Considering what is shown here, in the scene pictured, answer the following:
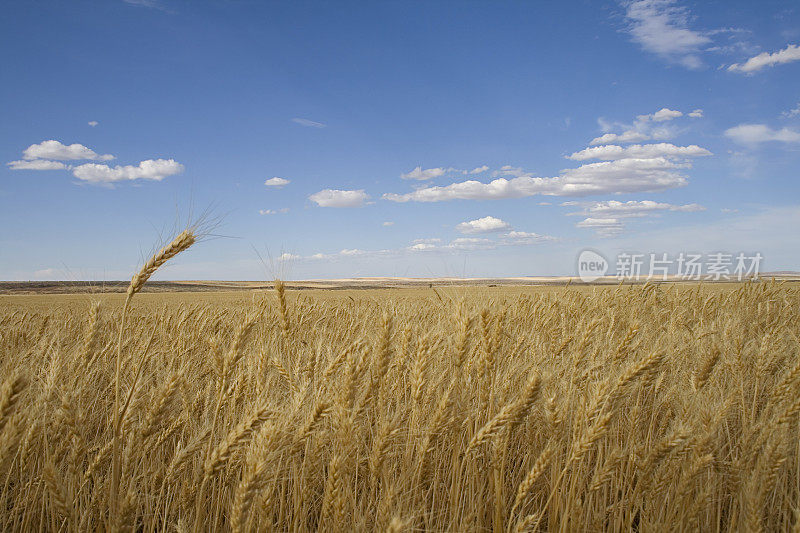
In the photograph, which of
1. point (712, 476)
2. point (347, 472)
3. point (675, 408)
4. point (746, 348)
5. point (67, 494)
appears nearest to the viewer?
point (67, 494)

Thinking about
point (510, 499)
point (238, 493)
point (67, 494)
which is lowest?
point (510, 499)

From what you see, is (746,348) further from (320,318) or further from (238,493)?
(320,318)

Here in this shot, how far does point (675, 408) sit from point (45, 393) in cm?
344

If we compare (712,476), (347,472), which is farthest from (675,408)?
(347,472)

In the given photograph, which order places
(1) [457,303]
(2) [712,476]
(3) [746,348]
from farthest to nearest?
(3) [746,348], (1) [457,303], (2) [712,476]

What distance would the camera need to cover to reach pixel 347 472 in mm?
1660

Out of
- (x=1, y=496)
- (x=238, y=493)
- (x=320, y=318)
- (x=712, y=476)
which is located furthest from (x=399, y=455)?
(x=320, y=318)

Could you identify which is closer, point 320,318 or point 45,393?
point 45,393

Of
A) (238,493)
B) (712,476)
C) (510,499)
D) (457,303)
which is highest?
(457,303)

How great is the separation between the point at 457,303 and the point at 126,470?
170 centimetres

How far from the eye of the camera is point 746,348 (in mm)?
3178

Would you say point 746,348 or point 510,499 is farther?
point 746,348

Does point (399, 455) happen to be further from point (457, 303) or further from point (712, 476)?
point (712, 476)

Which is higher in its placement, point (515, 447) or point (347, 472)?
point (347, 472)
